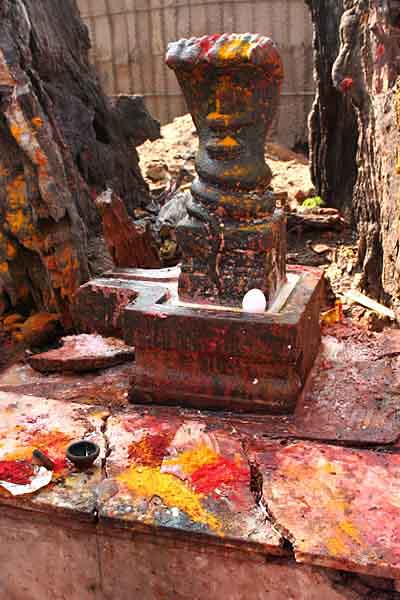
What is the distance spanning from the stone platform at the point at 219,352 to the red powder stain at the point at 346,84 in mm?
3569

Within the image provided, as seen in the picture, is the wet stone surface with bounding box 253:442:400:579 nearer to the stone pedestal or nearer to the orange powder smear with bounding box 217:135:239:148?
the stone pedestal

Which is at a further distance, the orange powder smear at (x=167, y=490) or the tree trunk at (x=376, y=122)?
the tree trunk at (x=376, y=122)

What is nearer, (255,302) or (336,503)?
(336,503)

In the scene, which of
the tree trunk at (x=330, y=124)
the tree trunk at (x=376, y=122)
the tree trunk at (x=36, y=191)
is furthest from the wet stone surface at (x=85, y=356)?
the tree trunk at (x=330, y=124)

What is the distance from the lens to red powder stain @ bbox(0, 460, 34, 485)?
2.11m

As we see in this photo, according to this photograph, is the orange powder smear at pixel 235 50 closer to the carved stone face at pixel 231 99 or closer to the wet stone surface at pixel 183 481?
the carved stone face at pixel 231 99

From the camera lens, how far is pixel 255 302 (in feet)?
7.86

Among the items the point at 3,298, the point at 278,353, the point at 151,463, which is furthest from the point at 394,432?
the point at 3,298

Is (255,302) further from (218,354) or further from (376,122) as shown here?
(376,122)

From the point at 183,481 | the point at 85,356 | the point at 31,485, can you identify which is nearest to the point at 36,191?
the point at 85,356

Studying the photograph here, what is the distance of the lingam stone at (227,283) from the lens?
7.45 feet

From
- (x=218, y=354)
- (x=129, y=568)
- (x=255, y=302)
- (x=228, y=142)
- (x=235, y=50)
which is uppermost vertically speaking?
(x=235, y=50)

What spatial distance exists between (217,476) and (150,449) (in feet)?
0.97

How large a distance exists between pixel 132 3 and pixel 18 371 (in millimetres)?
10378
